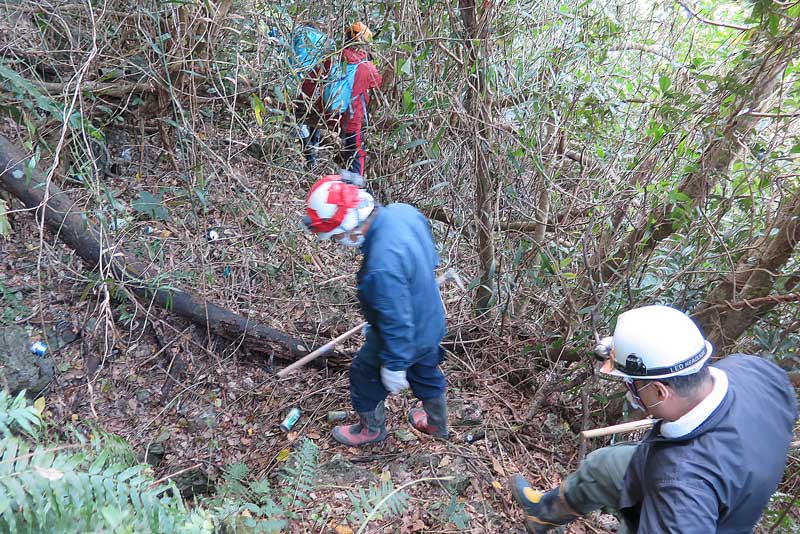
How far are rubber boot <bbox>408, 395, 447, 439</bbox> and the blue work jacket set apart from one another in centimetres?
45

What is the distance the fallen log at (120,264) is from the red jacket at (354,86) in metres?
2.00

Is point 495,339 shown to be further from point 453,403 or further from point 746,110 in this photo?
point 746,110

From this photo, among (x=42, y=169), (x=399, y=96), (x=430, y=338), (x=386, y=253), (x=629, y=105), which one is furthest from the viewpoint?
(x=399, y=96)

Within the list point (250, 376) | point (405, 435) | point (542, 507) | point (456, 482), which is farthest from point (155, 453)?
point (542, 507)

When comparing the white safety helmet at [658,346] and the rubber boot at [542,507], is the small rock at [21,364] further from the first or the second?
the white safety helmet at [658,346]

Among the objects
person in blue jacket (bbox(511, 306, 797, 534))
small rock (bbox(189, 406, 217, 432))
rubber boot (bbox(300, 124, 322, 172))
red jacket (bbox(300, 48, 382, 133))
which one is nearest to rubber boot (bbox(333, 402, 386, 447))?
small rock (bbox(189, 406, 217, 432))

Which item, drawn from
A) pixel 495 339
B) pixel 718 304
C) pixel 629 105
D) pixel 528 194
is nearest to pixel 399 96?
pixel 528 194

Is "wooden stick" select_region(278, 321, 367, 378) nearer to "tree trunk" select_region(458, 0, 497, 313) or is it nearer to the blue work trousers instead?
the blue work trousers

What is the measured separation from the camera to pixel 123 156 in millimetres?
4844

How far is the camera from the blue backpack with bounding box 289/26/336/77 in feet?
13.6

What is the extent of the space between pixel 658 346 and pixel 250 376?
10.7 feet

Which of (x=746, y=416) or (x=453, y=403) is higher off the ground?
(x=746, y=416)

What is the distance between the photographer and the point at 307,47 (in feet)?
13.9

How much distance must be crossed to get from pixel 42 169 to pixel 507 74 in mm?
3588
